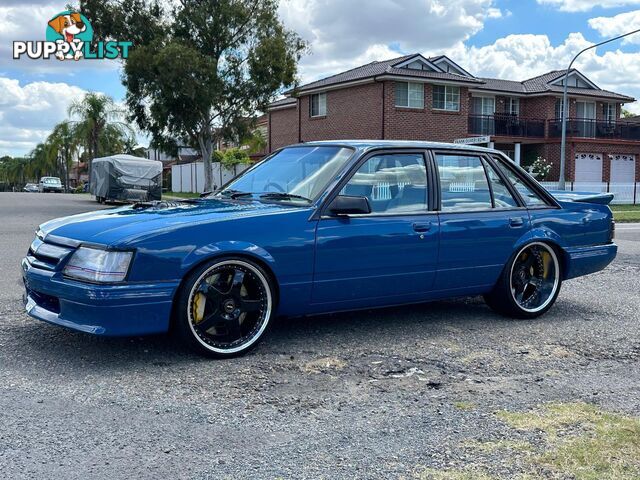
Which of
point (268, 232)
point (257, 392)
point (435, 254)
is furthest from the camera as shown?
point (435, 254)

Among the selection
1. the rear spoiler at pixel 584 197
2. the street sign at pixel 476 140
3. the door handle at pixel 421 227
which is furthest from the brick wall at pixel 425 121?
the door handle at pixel 421 227

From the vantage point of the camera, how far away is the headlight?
416 cm

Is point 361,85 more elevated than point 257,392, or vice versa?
point 361,85

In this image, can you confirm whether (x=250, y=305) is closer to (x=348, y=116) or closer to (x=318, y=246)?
(x=318, y=246)

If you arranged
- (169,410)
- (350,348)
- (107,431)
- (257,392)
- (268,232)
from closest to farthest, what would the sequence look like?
(107,431), (169,410), (257,392), (268,232), (350,348)

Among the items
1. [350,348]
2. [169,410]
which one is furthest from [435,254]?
[169,410]

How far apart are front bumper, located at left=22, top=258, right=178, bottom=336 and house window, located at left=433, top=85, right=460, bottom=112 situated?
30232 millimetres

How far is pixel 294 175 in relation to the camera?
5414 mm

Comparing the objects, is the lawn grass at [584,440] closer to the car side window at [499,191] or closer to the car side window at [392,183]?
the car side window at [392,183]

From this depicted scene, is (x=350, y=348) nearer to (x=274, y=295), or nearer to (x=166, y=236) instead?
(x=274, y=295)

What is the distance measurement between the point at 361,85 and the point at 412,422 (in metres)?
30.2

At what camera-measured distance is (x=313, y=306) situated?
4922mm

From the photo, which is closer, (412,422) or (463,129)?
(412,422)

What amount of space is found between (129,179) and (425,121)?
45.7 ft
